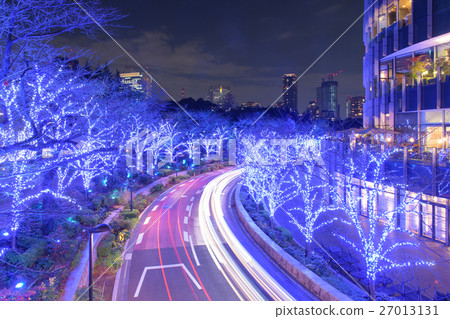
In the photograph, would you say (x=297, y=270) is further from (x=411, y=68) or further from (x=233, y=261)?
(x=411, y=68)

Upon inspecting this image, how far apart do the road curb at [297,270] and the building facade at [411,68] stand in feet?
30.6

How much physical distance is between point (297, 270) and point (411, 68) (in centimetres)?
1793

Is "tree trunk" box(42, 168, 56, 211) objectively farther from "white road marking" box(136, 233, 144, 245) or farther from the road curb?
the road curb

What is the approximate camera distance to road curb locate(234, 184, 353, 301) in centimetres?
809

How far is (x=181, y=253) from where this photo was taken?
12.6 metres

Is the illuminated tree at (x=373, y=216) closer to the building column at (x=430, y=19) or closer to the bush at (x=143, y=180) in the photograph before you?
the building column at (x=430, y=19)

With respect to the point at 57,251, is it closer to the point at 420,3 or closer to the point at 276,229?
the point at 276,229

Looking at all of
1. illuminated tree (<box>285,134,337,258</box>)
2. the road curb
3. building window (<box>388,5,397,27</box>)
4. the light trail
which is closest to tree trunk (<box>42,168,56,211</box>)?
the light trail

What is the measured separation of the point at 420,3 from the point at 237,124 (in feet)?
Result: 119

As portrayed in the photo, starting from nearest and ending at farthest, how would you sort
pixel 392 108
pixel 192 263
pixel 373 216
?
1. pixel 373 216
2. pixel 192 263
3. pixel 392 108

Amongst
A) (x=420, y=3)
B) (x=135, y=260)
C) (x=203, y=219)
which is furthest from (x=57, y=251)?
(x=420, y=3)

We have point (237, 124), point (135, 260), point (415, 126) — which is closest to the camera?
point (135, 260)

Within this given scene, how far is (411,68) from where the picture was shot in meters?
19.5

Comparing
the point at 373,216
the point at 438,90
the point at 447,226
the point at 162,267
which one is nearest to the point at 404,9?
the point at 438,90
